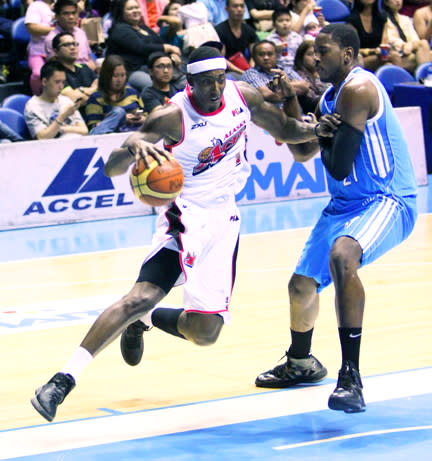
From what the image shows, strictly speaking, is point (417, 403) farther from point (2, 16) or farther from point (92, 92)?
point (2, 16)

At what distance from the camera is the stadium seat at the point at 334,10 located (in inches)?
660

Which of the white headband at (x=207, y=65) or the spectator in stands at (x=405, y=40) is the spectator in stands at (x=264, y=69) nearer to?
the spectator in stands at (x=405, y=40)

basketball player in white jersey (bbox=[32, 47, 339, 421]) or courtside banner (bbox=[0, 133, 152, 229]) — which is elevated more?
basketball player in white jersey (bbox=[32, 47, 339, 421])

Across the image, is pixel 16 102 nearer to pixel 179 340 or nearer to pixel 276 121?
pixel 179 340

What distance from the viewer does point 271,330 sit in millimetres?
6805

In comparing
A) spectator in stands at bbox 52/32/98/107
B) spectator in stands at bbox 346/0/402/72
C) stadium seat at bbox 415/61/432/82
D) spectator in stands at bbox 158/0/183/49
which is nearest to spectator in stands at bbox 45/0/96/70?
spectator in stands at bbox 52/32/98/107

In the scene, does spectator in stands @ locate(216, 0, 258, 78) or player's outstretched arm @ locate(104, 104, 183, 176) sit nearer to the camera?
player's outstretched arm @ locate(104, 104, 183, 176)

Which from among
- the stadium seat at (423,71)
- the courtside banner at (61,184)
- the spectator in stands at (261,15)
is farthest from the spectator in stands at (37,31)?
the stadium seat at (423,71)

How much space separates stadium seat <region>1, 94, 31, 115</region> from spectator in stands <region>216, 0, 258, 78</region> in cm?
314

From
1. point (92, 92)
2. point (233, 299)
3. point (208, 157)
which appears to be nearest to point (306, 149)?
point (208, 157)

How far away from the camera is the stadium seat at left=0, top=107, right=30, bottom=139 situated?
12.1 meters

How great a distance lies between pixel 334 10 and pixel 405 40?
1.43 meters

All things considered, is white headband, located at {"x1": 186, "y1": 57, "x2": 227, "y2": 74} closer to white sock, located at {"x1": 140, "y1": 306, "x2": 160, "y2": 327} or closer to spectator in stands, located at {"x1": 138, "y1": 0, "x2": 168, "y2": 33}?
white sock, located at {"x1": 140, "y1": 306, "x2": 160, "y2": 327}

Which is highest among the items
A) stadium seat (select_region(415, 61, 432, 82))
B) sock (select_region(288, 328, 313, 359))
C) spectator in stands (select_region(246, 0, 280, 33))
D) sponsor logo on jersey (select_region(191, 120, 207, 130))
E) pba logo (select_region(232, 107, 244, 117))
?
sponsor logo on jersey (select_region(191, 120, 207, 130))
